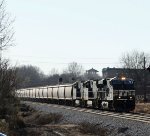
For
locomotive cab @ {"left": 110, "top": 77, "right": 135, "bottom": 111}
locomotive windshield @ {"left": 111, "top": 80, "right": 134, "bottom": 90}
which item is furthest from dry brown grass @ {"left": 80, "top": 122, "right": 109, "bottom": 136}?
locomotive windshield @ {"left": 111, "top": 80, "right": 134, "bottom": 90}

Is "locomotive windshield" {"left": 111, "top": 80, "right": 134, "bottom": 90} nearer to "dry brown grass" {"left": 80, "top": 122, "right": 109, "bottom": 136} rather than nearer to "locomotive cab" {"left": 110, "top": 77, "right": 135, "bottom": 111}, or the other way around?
"locomotive cab" {"left": 110, "top": 77, "right": 135, "bottom": 111}

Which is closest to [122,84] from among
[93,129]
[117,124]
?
[93,129]

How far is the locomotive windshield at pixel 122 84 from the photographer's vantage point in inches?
1526

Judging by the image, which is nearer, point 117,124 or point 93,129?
point 117,124

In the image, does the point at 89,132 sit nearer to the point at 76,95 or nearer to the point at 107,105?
the point at 107,105

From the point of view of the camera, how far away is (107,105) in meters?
39.5

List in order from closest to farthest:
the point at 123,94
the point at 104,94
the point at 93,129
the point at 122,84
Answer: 1. the point at 93,129
2. the point at 123,94
3. the point at 122,84
4. the point at 104,94

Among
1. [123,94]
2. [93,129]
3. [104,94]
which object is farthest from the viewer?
[104,94]

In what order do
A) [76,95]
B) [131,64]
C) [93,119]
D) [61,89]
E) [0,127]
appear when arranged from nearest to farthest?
[0,127] → [93,119] → [76,95] → [61,89] → [131,64]

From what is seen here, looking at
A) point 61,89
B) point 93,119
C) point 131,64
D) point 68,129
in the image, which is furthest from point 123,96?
point 131,64

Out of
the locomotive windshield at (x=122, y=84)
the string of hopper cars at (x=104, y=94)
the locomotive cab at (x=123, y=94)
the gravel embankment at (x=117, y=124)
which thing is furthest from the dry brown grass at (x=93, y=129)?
the locomotive windshield at (x=122, y=84)

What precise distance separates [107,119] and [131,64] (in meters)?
107

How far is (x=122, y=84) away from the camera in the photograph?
3909 cm

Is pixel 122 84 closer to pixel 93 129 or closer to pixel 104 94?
pixel 104 94
